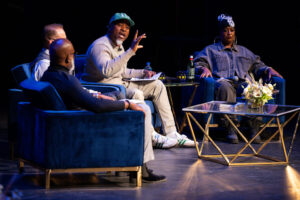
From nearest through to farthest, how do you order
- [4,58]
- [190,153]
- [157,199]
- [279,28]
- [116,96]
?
[157,199] → [116,96] → [190,153] → [279,28] → [4,58]

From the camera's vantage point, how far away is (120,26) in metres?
5.37

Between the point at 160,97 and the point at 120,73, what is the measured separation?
0.47m

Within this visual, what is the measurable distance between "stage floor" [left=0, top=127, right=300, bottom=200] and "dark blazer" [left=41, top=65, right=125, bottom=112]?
0.57 meters

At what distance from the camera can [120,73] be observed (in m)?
5.47

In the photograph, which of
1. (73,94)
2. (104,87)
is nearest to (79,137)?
(73,94)

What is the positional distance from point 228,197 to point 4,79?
8.53 metres

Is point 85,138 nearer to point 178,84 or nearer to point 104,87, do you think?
point 104,87

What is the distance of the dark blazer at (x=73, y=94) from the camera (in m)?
3.65

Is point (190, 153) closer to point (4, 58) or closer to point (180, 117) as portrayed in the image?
point (180, 117)

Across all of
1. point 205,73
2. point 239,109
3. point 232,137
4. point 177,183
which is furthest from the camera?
point 205,73

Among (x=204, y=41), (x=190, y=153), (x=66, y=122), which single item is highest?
(x=204, y=41)

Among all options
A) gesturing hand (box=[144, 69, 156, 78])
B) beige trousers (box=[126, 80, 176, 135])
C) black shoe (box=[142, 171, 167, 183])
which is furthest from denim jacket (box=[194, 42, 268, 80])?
black shoe (box=[142, 171, 167, 183])

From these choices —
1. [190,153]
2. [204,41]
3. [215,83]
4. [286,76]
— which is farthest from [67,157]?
[286,76]

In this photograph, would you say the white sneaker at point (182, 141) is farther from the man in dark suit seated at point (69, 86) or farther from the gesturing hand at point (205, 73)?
the man in dark suit seated at point (69, 86)
